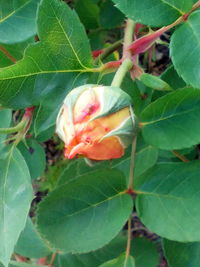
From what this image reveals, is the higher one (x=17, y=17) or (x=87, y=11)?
(x=17, y=17)

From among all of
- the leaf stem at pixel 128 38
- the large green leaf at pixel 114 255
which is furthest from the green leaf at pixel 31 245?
the leaf stem at pixel 128 38

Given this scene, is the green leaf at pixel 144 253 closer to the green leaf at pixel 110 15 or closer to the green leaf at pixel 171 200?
the green leaf at pixel 171 200

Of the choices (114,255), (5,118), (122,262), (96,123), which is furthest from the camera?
(114,255)

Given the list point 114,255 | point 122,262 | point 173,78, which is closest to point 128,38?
point 173,78

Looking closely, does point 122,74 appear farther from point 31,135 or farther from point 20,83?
point 31,135

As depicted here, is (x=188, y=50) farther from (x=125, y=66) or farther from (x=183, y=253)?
(x=183, y=253)

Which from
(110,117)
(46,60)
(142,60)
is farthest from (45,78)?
(142,60)
